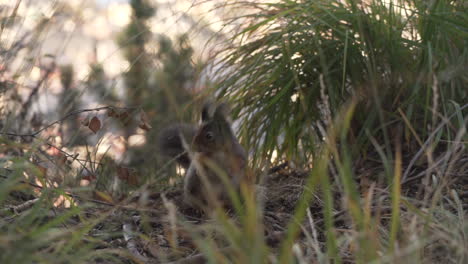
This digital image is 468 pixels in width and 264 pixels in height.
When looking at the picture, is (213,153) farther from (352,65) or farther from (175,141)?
(352,65)

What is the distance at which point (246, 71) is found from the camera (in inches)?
107

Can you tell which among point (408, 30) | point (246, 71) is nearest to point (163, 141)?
point (246, 71)

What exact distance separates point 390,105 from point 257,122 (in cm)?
65

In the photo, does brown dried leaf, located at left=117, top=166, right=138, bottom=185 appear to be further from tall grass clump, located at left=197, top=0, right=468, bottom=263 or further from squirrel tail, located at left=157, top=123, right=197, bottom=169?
tall grass clump, located at left=197, top=0, right=468, bottom=263

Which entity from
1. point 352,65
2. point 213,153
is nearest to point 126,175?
point 213,153

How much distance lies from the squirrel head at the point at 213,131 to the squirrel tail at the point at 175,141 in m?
0.21

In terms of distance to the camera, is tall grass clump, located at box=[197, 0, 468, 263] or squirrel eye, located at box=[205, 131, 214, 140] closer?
tall grass clump, located at box=[197, 0, 468, 263]

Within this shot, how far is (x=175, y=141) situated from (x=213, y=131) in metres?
0.38

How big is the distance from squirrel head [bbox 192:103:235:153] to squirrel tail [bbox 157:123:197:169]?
0.21 metres

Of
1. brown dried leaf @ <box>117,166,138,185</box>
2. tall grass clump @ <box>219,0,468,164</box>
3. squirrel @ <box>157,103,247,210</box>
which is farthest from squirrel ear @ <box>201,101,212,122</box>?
brown dried leaf @ <box>117,166,138,185</box>

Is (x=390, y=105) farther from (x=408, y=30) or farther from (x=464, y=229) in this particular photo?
(x=464, y=229)

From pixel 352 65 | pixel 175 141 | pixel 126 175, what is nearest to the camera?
pixel 126 175

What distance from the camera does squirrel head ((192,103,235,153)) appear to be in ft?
8.61

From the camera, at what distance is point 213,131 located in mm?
2631
